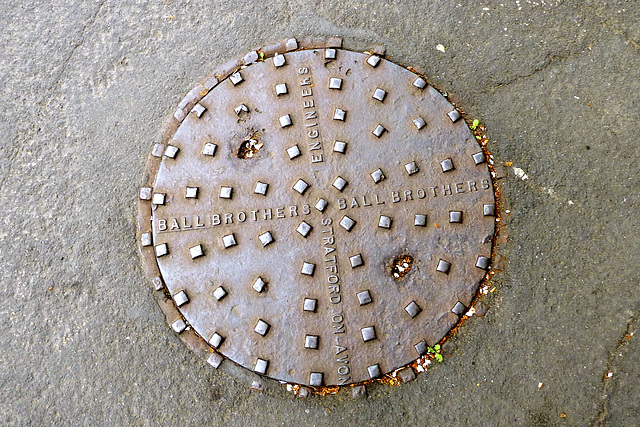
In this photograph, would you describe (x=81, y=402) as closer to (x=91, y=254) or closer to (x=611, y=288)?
(x=91, y=254)

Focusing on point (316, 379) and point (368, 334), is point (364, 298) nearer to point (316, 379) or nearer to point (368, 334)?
point (368, 334)

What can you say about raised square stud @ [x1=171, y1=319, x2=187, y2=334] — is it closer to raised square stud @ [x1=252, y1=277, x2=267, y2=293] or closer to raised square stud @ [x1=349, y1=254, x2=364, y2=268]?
raised square stud @ [x1=252, y1=277, x2=267, y2=293]

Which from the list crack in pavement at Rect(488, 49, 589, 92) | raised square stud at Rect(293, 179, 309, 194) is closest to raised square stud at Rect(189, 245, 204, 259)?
raised square stud at Rect(293, 179, 309, 194)

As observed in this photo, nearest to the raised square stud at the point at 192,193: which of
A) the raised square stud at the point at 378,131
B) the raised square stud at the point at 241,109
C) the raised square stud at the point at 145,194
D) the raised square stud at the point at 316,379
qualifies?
the raised square stud at the point at 145,194

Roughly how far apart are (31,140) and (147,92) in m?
0.81

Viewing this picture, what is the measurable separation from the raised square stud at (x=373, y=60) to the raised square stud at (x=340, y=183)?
2.57ft

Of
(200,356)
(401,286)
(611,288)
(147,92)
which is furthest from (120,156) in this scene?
(611,288)

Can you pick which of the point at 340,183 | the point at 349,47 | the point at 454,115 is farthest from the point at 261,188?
the point at 454,115

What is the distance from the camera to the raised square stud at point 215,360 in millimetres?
2561

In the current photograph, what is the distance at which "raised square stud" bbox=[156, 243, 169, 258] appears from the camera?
8.66ft

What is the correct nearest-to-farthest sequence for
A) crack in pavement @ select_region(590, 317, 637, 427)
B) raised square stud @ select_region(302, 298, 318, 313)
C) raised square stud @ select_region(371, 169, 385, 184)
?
crack in pavement @ select_region(590, 317, 637, 427) → raised square stud @ select_region(302, 298, 318, 313) → raised square stud @ select_region(371, 169, 385, 184)

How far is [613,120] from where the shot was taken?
108 inches

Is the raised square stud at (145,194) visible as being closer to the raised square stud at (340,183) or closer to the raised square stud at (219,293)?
the raised square stud at (219,293)

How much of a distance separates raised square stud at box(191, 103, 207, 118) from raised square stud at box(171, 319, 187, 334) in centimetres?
126
